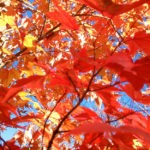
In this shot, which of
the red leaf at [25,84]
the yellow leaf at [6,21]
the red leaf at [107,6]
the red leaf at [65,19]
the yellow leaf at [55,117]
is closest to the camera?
the red leaf at [25,84]

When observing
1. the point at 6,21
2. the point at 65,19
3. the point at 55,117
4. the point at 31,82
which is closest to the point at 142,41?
the point at 65,19

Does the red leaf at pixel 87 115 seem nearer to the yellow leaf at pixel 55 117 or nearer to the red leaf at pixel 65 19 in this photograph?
the yellow leaf at pixel 55 117

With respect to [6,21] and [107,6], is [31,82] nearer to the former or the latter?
[107,6]

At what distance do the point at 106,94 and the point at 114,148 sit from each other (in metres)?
0.29

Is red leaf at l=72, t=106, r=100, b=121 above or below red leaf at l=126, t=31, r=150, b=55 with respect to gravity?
below

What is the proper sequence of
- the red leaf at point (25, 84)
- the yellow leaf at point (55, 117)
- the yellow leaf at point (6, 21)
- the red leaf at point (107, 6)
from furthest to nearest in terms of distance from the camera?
the yellow leaf at point (6, 21), the yellow leaf at point (55, 117), the red leaf at point (107, 6), the red leaf at point (25, 84)

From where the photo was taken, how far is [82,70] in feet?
2.92

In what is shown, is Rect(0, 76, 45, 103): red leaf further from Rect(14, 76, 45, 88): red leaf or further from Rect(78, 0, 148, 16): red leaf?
Rect(78, 0, 148, 16): red leaf

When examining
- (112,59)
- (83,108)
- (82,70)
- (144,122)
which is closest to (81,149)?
(83,108)

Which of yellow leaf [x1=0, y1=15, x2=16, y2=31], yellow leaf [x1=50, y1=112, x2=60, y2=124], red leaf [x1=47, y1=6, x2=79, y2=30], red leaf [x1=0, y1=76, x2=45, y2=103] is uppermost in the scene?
yellow leaf [x1=0, y1=15, x2=16, y2=31]

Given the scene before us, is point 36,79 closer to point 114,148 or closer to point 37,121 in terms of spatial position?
point 37,121

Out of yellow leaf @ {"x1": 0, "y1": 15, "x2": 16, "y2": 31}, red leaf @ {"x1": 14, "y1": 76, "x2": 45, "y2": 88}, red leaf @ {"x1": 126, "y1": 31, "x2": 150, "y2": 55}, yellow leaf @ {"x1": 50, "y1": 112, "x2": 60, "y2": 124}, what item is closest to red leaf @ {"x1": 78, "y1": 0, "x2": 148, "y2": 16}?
red leaf @ {"x1": 126, "y1": 31, "x2": 150, "y2": 55}

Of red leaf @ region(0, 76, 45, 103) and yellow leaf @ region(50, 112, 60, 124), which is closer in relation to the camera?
red leaf @ region(0, 76, 45, 103)

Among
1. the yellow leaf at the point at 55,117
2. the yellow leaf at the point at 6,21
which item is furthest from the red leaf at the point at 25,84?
the yellow leaf at the point at 6,21
